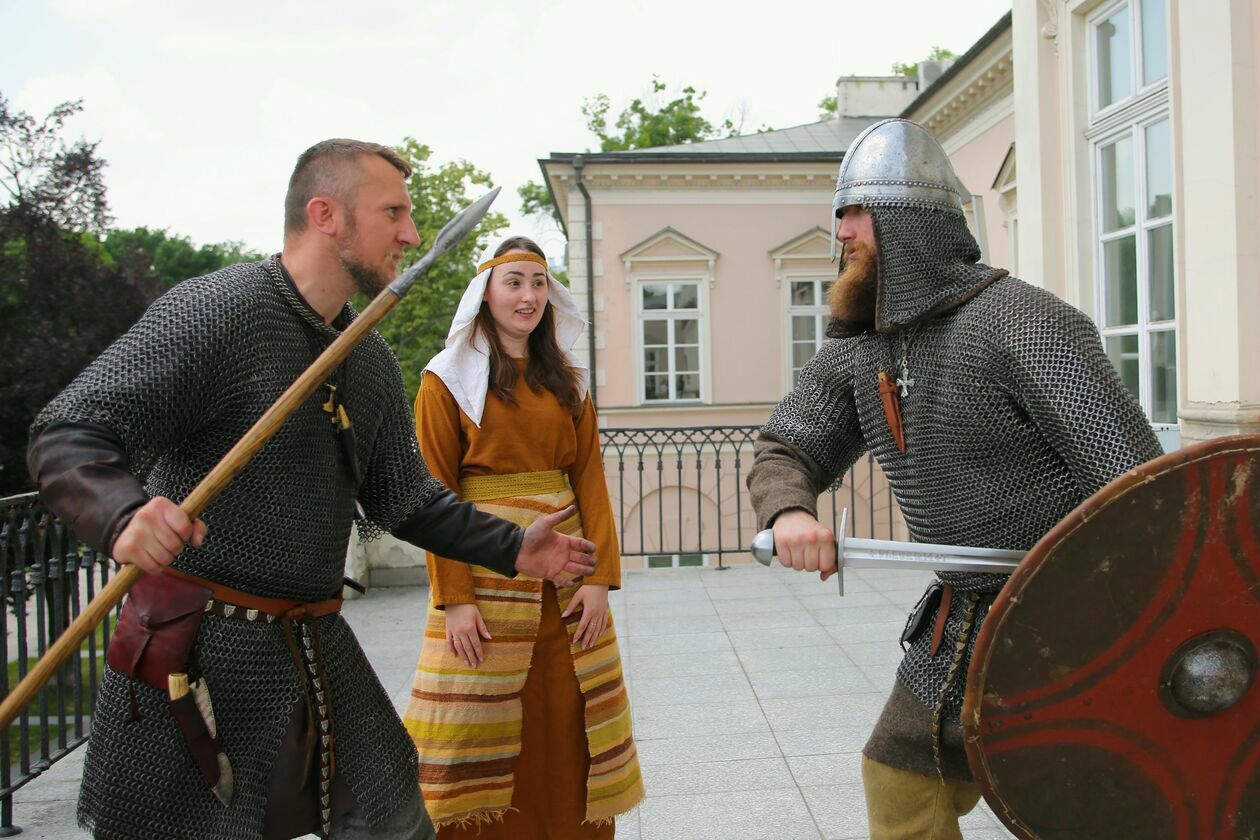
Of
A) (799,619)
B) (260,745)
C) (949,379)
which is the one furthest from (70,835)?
(799,619)

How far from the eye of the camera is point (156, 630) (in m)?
1.62

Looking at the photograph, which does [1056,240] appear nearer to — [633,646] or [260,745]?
[633,646]

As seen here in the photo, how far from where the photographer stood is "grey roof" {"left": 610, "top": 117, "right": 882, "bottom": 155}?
1731cm

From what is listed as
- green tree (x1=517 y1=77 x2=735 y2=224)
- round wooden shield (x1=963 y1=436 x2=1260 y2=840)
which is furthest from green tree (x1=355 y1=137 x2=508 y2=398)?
round wooden shield (x1=963 y1=436 x2=1260 y2=840)

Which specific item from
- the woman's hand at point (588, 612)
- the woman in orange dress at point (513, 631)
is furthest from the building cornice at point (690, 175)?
the woman's hand at point (588, 612)

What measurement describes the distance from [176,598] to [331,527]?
32 cm

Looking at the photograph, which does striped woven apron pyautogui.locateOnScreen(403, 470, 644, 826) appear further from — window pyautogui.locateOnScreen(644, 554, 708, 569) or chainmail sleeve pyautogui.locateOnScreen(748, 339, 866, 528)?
window pyautogui.locateOnScreen(644, 554, 708, 569)

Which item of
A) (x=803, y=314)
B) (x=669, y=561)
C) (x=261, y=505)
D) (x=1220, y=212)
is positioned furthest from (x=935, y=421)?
(x=803, y=314)

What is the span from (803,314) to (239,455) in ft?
54.5

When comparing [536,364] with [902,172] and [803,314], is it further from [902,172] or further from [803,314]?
[803,314]

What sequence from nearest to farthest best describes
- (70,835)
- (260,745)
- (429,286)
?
1. (260,745)
2. (70,835)
3. (429,286)

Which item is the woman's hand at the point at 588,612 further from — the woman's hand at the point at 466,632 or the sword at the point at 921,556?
the sword at the point at 921,556

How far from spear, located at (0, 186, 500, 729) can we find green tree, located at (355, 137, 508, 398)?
73.7 ft

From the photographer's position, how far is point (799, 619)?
593cm
